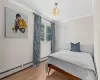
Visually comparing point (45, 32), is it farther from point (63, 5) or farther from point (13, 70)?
point (13, 70)

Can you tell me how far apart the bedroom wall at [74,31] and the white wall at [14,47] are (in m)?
2.02

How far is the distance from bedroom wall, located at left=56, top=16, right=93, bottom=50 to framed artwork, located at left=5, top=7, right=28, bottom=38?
2340 mm

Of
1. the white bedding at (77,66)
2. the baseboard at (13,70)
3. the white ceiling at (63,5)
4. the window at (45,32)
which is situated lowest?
the baseboard at (13,70)

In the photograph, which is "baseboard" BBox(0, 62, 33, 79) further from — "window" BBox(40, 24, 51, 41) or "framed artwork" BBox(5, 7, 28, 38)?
"window" BBox(40, 24, 51, 41)

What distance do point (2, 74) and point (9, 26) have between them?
136cm

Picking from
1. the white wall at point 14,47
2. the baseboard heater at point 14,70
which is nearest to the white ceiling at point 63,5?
the white wall at point 14,47

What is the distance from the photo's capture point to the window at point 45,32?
13.2ft

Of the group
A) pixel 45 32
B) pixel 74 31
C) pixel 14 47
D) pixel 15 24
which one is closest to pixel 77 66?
pixel 14 47

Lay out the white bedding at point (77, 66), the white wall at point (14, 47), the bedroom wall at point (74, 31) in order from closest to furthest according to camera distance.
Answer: the white bedding at point (77, 66) < the white wall at point (14, 47) < the bedroom wall at point (74, 31)

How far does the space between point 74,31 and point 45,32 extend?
1535 millimetres

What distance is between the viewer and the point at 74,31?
13.5 ft

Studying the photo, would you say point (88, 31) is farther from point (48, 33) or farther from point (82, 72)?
point (82, 72)

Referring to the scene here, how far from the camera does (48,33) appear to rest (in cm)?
459

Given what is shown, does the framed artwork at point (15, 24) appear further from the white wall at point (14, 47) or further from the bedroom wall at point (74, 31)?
the bedroom wall at point (74, 31)
